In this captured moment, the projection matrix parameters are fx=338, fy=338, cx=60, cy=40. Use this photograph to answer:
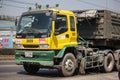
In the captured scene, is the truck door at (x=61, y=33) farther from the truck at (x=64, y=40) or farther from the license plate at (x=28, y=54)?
the license plate at (x=28, y=54)

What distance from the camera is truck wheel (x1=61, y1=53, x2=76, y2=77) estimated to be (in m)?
14.0

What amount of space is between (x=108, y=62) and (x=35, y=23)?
462 centimetres

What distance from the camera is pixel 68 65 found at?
14320 millimetres

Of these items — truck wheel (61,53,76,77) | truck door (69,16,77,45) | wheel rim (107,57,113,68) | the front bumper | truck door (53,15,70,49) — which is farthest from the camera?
wheel rim (107,57,113,68)

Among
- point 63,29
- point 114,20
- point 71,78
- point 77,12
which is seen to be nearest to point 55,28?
point 63,29

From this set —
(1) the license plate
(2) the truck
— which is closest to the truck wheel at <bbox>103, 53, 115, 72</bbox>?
(2) the truck

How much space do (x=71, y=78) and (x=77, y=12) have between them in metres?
4.49

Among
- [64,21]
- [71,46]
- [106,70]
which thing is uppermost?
[64,21]

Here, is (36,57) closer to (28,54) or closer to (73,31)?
(28,54)

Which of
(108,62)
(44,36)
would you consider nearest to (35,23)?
(44,36)

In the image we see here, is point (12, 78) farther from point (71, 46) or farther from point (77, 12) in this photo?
point (77, 12)

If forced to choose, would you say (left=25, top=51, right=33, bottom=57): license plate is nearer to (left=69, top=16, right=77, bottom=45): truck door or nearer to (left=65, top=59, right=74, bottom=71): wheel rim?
(left=65, top=59, right=74, bottom=71): wheel rim

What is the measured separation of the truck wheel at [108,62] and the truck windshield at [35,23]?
13.1 feet

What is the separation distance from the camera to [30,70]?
15.5 meters
